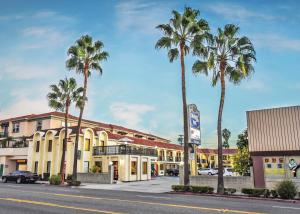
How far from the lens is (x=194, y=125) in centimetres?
2753

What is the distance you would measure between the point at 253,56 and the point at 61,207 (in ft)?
62.6

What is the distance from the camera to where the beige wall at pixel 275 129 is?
23422 millimetres

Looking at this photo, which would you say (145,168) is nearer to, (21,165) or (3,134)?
(21,165)

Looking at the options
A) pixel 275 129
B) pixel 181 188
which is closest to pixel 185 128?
pixel 181 188

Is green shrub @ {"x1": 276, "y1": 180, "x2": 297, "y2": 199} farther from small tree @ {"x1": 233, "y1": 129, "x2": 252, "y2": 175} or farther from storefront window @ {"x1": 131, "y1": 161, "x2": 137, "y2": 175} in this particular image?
storefront window @ {"x1": 131, "y1": 161, "x2": 137, "y2": 175}

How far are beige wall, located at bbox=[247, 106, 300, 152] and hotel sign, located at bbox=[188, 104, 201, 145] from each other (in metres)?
4.71

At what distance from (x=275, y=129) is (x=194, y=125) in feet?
22.7

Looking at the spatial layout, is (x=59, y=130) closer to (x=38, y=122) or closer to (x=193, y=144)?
(x=38, y=122)

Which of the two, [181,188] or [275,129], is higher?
[275,129]

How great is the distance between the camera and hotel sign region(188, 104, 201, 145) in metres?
26.6

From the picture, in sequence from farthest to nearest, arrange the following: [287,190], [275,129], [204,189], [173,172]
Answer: [173,172]
[275,129]
[204,189]
[287,190]

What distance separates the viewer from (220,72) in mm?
24688

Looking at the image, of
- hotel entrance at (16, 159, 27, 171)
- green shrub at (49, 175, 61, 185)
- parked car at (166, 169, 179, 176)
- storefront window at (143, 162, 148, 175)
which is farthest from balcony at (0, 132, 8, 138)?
parked car at (166, 169, 179, 176)

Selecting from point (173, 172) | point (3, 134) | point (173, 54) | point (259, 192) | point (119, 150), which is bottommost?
point (173, 172)
